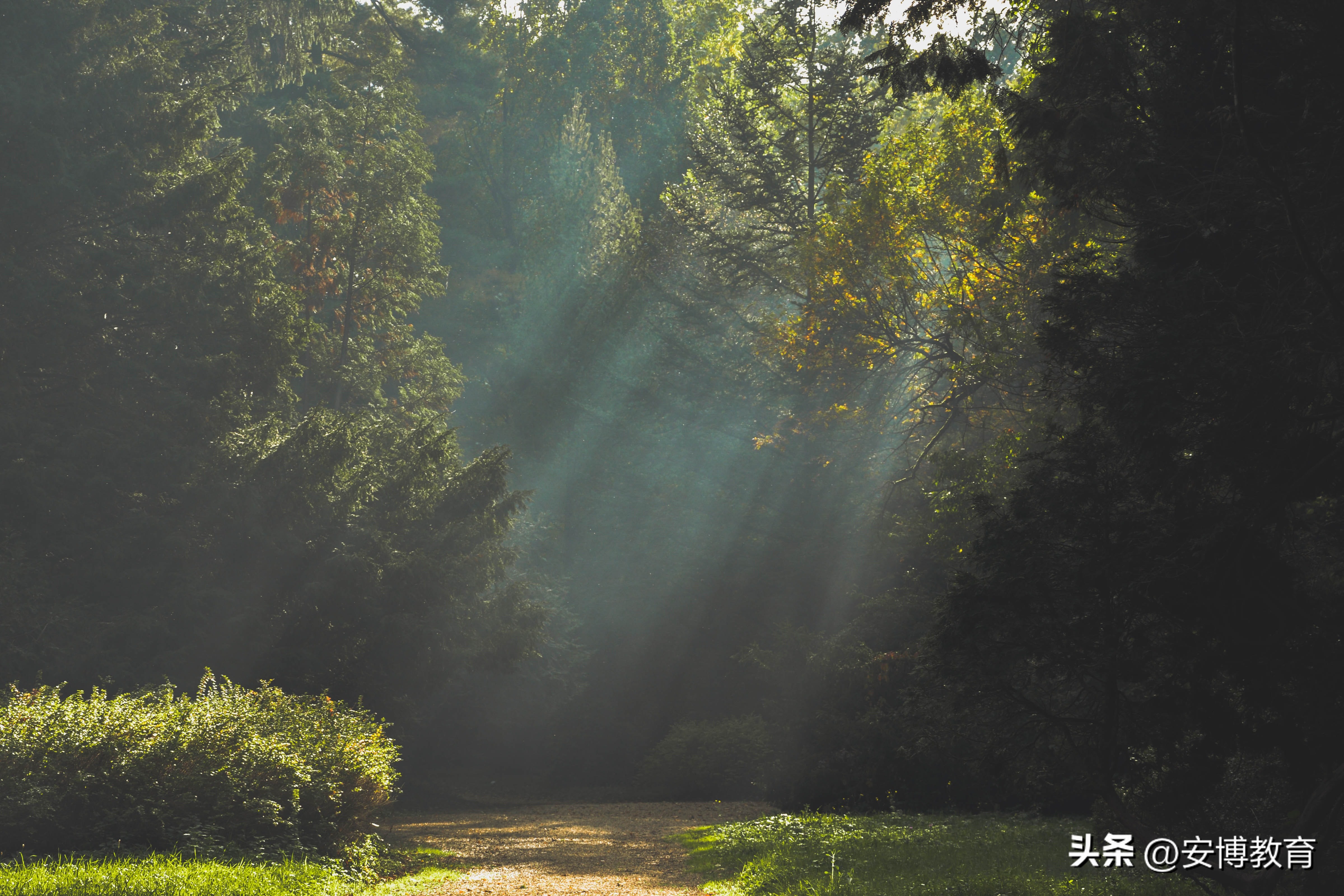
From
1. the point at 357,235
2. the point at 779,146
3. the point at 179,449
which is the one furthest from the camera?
the point at 357,235

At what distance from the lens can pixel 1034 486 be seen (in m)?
7.63

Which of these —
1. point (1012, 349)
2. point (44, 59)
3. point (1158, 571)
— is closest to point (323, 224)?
point (44, 59)

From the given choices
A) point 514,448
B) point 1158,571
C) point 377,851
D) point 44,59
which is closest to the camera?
point 1158,571

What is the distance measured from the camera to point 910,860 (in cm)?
937

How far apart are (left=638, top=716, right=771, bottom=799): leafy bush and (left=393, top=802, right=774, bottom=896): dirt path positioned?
3.77 feet

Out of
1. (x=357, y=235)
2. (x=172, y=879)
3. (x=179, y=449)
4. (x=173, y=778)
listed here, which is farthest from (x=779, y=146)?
(x=172, y=879)

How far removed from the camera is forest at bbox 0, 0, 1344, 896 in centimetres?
679

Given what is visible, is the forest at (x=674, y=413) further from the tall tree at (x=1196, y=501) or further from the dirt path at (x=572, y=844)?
the dirt path at (x=572, y=844)

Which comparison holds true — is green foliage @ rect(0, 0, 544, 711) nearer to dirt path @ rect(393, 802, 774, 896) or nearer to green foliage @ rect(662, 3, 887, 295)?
dirt path @ rect(393, 802, 774, 896)

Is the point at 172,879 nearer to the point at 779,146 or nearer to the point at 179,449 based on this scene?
the point at 179,449

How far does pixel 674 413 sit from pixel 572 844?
19.3 metres

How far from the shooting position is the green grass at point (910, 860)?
25.3 feet

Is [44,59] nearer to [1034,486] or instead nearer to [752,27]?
[752,27]

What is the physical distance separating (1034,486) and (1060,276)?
1929mm
